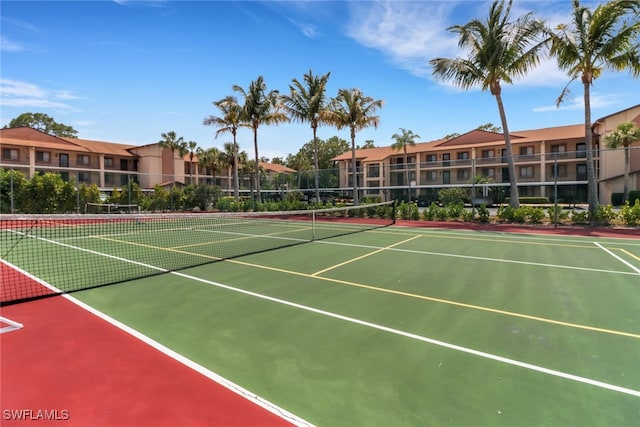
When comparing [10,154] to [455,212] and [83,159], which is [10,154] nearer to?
[83,159]

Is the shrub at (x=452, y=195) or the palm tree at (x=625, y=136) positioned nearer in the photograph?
the palm tree at (x=625, y=136)

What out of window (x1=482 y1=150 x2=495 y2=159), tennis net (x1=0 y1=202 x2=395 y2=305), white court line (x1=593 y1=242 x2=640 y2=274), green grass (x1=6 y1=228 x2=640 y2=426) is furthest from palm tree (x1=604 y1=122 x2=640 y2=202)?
tennis net (x1=0 y1=202 x2=395 y2=305)

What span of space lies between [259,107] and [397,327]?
2976 centimetres

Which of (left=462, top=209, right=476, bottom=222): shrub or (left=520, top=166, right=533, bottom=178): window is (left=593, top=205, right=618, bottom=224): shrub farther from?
(left=520, top=166, right=533, bottom=178): window

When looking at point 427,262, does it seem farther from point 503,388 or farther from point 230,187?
point 230,187

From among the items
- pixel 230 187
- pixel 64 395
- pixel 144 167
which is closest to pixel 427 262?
pixel 64 395

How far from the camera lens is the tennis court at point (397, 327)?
3385mm

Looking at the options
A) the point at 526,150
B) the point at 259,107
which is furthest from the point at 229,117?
the point at 526,150

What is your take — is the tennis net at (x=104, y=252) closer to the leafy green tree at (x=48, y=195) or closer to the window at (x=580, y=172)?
the leafy green tree at (x=48, y=195)

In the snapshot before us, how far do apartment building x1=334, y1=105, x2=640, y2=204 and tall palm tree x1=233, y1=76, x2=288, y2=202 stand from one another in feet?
27.2

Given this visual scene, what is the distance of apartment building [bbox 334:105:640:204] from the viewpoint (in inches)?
1318

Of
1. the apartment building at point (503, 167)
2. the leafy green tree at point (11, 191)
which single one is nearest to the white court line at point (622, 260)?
the apartment building at point (503, 167)

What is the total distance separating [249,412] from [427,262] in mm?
7575

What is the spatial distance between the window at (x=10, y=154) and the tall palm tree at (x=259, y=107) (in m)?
30.4
